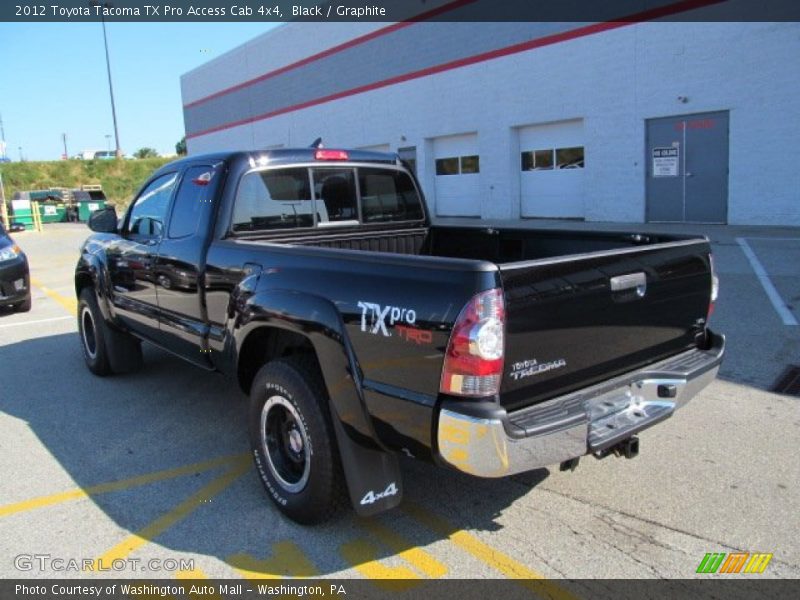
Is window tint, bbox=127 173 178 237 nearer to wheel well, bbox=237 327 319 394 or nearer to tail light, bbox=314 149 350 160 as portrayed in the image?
tail light, bbox=314 149 350 160

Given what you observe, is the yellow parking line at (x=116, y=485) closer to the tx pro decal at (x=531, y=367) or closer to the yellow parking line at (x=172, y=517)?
the yellow parking line at (x=172, y=517)

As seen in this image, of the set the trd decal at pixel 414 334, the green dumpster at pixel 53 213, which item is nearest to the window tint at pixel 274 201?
the trd decal at pixel 414 334

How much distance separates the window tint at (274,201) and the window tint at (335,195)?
0.09 meters

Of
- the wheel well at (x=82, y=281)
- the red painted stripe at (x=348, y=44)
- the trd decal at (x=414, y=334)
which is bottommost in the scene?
the wheel well at (x=82, y=281)

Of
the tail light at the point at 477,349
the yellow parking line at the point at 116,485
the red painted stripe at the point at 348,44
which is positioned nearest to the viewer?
the tail light at the point at 477,349

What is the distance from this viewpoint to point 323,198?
4.69 meters

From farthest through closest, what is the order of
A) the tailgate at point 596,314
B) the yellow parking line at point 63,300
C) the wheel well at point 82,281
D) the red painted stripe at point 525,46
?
the red painted stripe at point 525,46 < the yellow parking line at point 63,300 < the wheel well at point 82,281 < the tailgate at point 596,314

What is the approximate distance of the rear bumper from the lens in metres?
2.54

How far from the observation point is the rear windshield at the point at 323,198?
429 cm

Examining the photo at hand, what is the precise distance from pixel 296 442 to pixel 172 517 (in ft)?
2.64

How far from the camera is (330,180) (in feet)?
15.5

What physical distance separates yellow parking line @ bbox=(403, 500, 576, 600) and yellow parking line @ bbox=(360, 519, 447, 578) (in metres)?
0.18

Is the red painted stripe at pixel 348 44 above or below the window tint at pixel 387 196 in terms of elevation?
above
